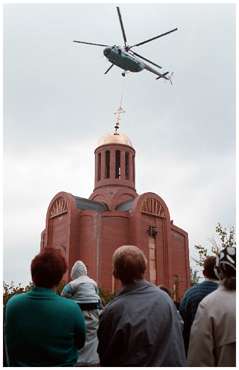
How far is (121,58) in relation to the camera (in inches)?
822

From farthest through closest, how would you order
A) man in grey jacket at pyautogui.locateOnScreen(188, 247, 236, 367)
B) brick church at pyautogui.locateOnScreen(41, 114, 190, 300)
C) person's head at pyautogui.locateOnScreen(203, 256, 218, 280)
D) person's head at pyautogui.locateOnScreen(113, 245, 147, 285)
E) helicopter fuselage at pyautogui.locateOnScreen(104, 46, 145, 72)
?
brick church at pyautogui.locateOnScreen(41, 114, 190, 300), helicopter fuselage at pyautogui.locateOnScreen(104, 46, 145, 72), person's head at pyautogui.locateOnScreen(203, 256, 218, 280), person's head at pyautogui.locateOnScreen(113, 245, 147, 285), man in grey jacket at pyautogui.locateOnScreen(188, 247, 236, 367)

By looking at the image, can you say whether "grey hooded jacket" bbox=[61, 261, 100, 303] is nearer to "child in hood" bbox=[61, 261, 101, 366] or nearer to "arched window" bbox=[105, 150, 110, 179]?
Answer: "child in hood" bbox=[61, 261, 101, 366]

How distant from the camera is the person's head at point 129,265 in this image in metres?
3.02

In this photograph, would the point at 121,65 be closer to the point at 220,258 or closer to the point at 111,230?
the point at 111,230

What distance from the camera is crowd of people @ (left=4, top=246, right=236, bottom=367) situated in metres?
2.70

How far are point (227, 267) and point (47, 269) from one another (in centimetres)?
129

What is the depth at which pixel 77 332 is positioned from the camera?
9.28 ft

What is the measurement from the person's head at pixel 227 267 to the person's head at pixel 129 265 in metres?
0.56

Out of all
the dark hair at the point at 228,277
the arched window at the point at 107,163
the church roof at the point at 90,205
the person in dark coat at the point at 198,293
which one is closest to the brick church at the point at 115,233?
the church roof at the point at 90,205

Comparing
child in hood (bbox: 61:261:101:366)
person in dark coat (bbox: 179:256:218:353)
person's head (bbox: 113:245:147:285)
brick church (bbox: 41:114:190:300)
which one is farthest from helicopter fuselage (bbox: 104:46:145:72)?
person's head (bbox: 113:245:147:285)

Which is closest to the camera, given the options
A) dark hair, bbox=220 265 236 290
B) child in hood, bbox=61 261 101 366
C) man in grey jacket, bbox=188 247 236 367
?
man in grey jacket, bbox=188 247 236 367

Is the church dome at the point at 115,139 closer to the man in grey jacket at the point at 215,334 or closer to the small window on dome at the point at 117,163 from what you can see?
the small window on dome at the point at 117,163

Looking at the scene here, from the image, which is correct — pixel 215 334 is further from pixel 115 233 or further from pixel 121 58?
pixel 115 233

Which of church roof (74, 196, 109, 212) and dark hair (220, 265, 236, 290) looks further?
church roof (74, 196, 109, 212)
